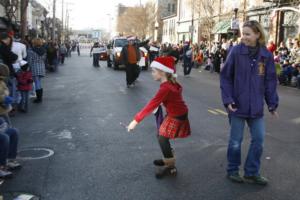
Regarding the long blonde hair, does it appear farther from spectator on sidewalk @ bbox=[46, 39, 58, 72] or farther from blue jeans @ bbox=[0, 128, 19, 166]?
spectator on sidewalk @ bbox=[46, 39, 58, 72]

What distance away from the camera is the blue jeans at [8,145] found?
205 inches

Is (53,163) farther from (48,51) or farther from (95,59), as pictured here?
(95,59)

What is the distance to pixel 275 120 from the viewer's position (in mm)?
9680

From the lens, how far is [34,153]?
21.0 ft

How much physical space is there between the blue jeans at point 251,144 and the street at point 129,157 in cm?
21

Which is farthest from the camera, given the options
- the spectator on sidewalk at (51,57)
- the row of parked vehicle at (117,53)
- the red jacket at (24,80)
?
the row of parked vehicle at (117,53)

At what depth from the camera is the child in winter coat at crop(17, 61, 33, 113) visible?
10.1m

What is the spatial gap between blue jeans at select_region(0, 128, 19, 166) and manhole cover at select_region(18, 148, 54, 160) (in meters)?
0.54

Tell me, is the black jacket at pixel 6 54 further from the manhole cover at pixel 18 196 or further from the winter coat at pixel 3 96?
the manhole cover at pixel 18 196

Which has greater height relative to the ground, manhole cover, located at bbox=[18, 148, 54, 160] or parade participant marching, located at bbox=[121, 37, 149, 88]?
parade participant marching, located at bbox=[121, 37, 149, 88]

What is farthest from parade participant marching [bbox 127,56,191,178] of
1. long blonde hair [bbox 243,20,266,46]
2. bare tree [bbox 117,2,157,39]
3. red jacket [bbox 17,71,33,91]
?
bare tree [bbox 117,2,157,39]

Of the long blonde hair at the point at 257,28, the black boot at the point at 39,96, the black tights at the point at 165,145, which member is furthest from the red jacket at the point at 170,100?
the black boot at the point at 39,96

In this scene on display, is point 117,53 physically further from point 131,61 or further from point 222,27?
point 222,27

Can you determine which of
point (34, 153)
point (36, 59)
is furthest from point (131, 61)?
point (34, 153)
